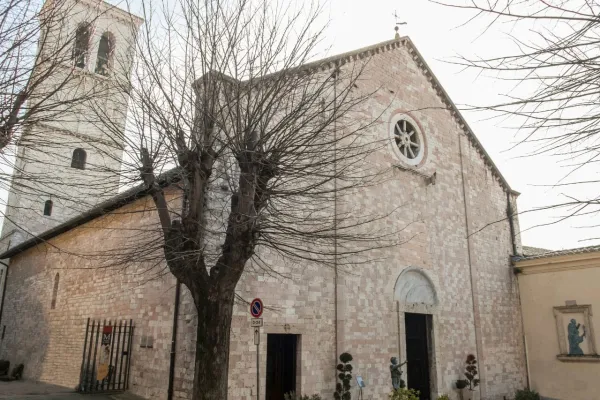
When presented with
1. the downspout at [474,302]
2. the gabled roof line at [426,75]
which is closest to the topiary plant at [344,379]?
the downspout at [474,302]

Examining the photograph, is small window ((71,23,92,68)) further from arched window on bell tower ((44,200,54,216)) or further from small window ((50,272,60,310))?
arched window on bell tower ((44,200,54,216))

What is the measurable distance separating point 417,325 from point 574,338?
5388 mm

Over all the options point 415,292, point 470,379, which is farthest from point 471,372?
point 415,292

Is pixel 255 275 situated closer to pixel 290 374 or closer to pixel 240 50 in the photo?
pixel 290 374

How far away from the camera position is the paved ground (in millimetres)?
10619

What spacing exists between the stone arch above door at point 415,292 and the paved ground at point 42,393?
6.84 m

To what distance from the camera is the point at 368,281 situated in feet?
39.2

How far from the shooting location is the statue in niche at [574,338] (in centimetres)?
1448

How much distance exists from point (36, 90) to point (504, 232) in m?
15.7

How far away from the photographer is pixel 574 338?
577 inches

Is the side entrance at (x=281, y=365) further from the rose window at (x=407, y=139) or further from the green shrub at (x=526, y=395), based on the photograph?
the green shrub at (x=526, y=395)

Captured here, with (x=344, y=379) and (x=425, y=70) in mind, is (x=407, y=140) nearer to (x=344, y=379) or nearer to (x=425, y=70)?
(x=425, y=70)

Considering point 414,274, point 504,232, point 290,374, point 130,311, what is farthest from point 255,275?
point 504,232

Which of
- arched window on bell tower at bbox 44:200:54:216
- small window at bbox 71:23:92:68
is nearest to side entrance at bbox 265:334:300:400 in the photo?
small window at bbox 71:23:92:68
